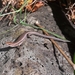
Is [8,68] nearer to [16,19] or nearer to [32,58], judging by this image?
[32,58]

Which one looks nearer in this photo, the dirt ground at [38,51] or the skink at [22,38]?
the dirt ground at [38,51]

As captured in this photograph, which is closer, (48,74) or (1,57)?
(48,74)

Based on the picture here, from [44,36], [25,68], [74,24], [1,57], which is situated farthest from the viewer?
[74,24]

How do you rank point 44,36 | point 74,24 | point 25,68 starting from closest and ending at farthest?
point 25,68 → point 44,36 → point 74,24

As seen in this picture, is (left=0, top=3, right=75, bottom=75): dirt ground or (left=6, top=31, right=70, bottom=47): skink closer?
(left=0, top=3, right=75, bottom=75): dirt ground

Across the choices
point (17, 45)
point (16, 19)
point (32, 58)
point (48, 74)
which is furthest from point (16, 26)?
point (48, 74)

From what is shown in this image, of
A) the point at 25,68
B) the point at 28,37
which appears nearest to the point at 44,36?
the point at 28,37

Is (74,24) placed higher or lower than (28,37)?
lower

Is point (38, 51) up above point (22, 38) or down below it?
below
